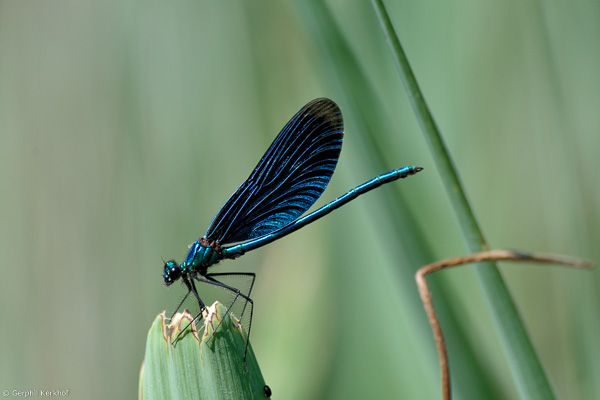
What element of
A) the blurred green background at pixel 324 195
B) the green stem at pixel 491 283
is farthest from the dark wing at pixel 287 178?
the green stem at pixel 491 283

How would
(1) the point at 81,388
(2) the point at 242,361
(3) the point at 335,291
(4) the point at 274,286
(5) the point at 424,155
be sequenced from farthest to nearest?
(1) the point at 81,388, (4) the point at 274,286, (3) the point at 335,291, (5) the point at 424,155, (2) the point at 242,361

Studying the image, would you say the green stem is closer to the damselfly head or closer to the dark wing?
the dark wing

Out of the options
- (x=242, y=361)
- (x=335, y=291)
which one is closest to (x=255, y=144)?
(x=335, y=291)

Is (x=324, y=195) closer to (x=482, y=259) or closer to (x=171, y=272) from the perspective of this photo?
(x=171, y=272)

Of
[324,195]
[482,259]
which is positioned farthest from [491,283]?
[324,195]

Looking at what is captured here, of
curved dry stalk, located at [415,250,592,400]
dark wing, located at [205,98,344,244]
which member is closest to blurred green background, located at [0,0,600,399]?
dark wing, located at [205,98,344,244]

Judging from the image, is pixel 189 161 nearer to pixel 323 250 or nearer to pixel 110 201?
pixel 110 201
